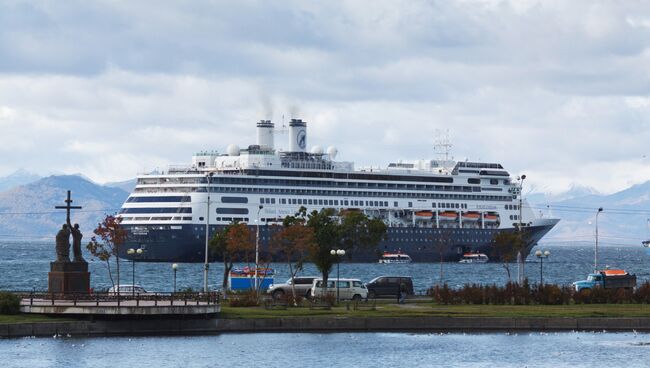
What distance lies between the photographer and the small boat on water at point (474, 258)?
183750mm

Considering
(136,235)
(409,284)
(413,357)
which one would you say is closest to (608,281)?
(409,284)

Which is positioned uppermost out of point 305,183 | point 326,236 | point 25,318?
point 305,183

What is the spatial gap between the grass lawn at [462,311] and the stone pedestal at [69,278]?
6118 millimetres

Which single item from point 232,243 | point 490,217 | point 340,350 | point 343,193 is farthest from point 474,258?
point 340,350

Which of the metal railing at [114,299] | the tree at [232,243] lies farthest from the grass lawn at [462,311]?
the tree at [232,243]

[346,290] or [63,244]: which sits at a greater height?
[63,244]

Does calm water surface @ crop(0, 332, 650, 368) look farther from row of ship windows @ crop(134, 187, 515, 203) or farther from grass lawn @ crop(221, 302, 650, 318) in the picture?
row of ship windows @ crop(134, 187, 515, 203)

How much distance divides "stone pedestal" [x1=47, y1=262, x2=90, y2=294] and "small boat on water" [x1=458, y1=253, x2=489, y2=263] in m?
127

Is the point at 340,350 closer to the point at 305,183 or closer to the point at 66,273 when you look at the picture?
the point at 66,273

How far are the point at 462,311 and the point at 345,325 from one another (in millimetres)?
6587

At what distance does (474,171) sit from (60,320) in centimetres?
14056

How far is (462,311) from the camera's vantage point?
62.7 m

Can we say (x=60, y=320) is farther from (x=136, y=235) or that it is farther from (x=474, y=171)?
(x=474, y=171)

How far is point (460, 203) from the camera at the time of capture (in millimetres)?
189125
